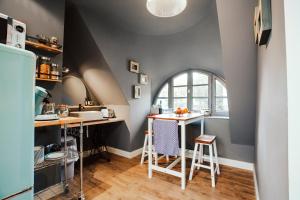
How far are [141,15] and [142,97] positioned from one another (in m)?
1.64

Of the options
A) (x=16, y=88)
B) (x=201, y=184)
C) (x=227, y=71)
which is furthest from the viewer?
(x=201, y=184)

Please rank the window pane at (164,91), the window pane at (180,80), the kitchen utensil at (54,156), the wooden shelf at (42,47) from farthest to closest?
the window pane at (164,91) → the window pane at (180,80) → the wooden shelf at (42,47) → the kitchen utensil at (54,156)

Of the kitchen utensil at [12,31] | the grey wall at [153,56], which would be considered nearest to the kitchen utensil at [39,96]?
the kitchen utensil at [12,31]

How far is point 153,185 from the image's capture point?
86.1 inches

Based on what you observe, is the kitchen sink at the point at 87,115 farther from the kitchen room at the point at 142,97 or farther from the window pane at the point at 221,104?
the window pane at the point at 221,104

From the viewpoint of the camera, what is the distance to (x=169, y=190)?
2.07 meters

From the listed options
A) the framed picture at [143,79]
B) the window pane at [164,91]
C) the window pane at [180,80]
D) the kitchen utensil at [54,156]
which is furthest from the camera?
the window pane at [164,91]

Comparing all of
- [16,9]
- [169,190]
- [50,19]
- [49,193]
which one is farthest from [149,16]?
[49,193]

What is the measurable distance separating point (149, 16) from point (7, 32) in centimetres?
198

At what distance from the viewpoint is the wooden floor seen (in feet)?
6.37

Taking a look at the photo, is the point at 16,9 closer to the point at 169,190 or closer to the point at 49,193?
the point at 49,193

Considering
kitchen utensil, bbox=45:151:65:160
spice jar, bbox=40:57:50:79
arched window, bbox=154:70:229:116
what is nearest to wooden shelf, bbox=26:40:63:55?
spice jar, bbox=40:57:50:79

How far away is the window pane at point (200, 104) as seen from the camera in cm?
333

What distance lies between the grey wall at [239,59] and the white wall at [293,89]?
112 cm
